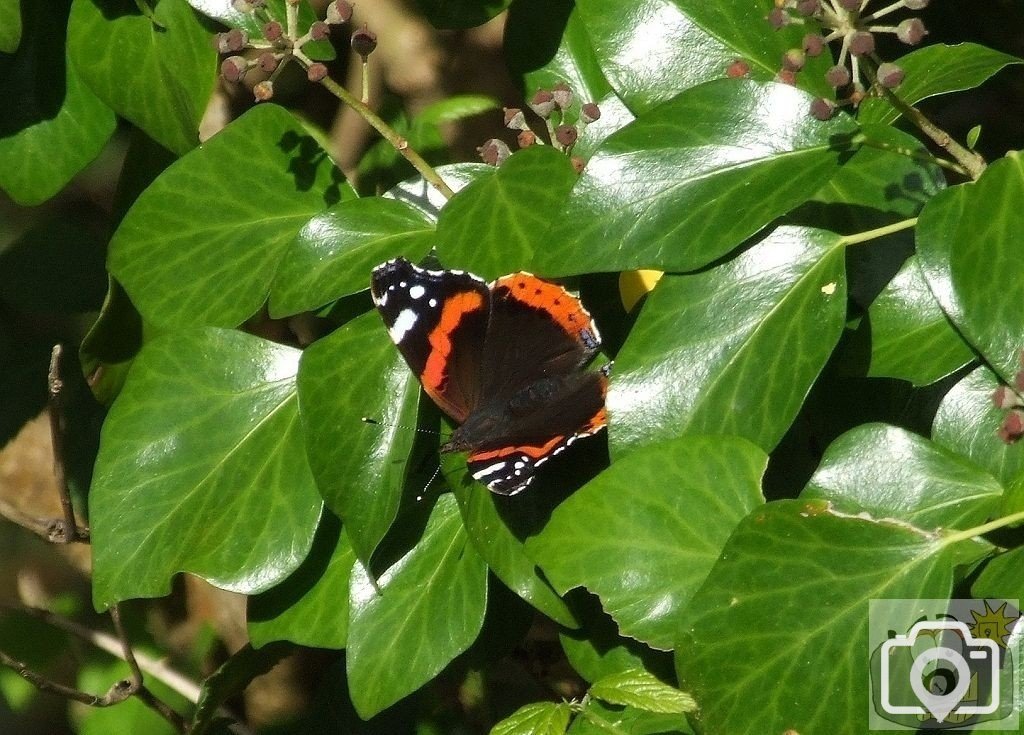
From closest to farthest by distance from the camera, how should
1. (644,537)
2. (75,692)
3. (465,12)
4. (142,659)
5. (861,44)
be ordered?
(861,44), (644,537), (465,12), (75,692), (142,659)

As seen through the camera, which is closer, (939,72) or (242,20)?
(939,72)

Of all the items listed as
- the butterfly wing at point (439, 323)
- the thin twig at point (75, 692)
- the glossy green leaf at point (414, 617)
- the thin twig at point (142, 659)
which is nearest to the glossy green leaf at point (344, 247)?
the butterfly wing at point (439, 323)

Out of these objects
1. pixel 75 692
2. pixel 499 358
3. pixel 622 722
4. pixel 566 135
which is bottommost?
pixel 75 692

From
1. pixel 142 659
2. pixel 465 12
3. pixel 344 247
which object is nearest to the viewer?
pixel 344 247

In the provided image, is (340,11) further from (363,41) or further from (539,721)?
(539,721)

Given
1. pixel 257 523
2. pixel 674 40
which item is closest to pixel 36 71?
pixel 257 523

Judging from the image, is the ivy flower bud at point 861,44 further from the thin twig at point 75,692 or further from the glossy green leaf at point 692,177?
the thin twig at point 75,692

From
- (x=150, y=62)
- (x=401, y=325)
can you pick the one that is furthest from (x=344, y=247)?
(x=150, y=62)

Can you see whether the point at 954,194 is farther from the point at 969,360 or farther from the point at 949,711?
the point at 949,711

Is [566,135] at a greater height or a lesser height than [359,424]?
greater
